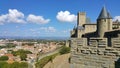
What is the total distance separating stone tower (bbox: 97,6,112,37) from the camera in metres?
16.8

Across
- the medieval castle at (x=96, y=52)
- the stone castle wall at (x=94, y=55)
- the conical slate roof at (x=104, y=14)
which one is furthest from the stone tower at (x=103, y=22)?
the stone castle wall at (x=94, y=55)

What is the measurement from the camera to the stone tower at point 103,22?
1683 centimetres

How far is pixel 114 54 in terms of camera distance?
7.83 meters

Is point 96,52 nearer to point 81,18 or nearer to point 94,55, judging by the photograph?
point 94,55

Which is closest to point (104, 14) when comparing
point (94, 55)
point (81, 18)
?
point (81, 18)

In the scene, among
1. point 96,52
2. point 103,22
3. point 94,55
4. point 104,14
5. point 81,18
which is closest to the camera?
point 96,52

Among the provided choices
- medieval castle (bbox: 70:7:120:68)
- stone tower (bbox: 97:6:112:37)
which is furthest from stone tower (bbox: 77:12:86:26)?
medieval castle (bbox: 70:7:120:68)

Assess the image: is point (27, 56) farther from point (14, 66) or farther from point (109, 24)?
point (109, 24)

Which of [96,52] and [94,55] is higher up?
[96,52]

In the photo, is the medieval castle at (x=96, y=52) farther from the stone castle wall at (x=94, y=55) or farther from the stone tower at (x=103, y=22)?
the stone tower at (x=103, y=22)

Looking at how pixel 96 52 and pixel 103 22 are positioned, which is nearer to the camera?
pixel 96 52

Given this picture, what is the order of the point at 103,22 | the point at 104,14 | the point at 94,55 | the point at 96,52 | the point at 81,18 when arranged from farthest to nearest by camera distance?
the point at 81,18
the point at 104,14
the point at 103,22
the point at 94,55
the point at 96,52

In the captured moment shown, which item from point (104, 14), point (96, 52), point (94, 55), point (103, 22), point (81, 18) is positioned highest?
point (81, 18)

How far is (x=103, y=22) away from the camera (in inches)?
682
